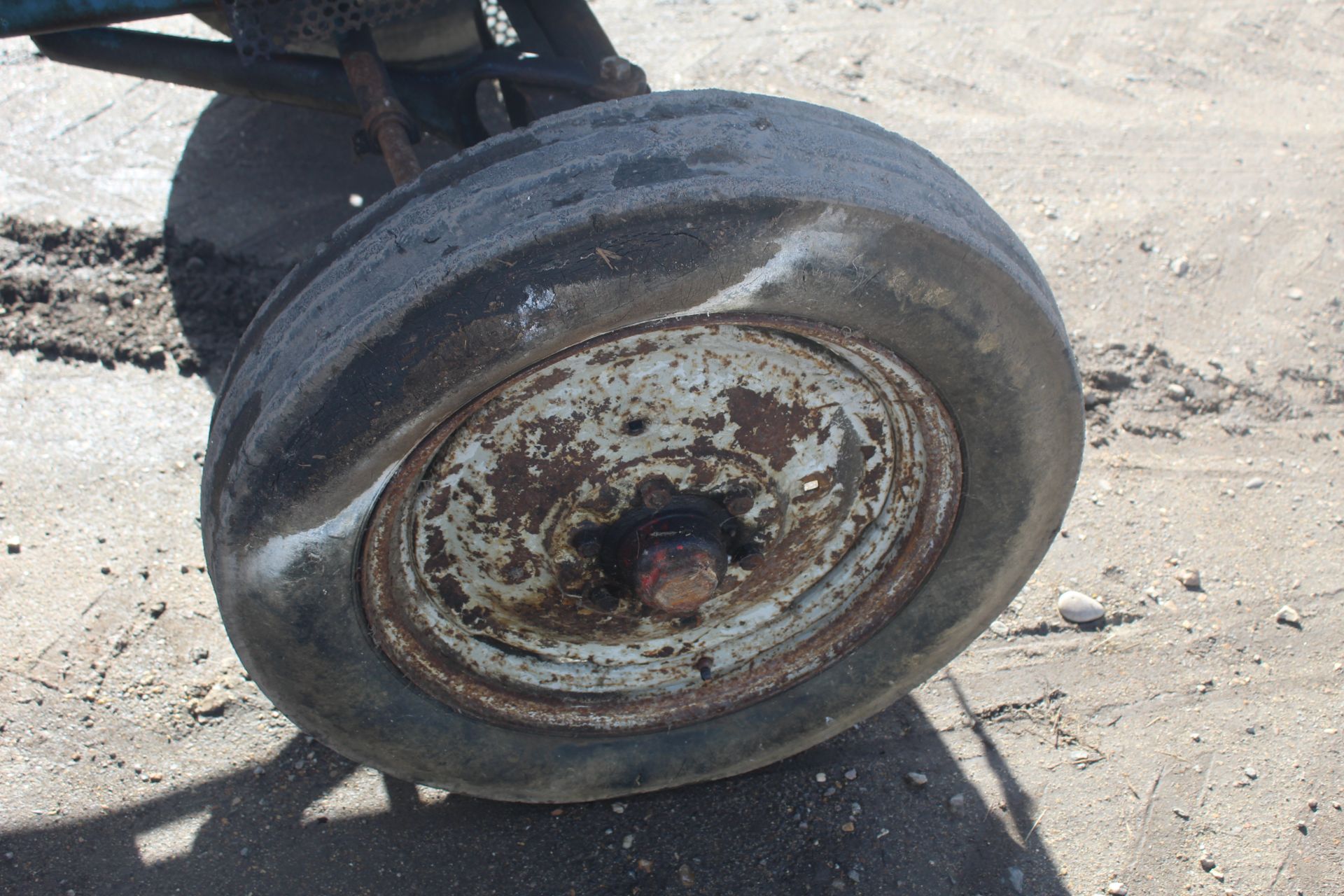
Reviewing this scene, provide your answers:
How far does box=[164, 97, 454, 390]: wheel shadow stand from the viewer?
3389 mm

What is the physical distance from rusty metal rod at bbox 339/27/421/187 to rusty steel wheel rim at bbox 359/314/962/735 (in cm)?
96

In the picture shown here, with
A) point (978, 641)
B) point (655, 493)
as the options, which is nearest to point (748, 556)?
point (655, 493)

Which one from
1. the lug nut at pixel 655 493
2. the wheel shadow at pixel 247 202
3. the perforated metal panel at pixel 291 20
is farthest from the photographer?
the wheel shadow at pixel 247 202

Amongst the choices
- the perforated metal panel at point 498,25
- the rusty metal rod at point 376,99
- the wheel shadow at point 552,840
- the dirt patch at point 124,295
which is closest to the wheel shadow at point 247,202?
the dirt patch at point 124,295

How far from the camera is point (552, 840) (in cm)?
224

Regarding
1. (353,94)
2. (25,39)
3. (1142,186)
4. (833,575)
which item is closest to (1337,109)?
(1142,186)

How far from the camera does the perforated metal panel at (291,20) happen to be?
2.13 meters

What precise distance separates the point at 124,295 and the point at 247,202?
0.72 m

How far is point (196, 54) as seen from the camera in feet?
8.96

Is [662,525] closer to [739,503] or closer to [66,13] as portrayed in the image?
[739,503]

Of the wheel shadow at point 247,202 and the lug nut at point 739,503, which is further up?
the lug nut at point 739,503

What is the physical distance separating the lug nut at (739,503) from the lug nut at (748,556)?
0.32ft

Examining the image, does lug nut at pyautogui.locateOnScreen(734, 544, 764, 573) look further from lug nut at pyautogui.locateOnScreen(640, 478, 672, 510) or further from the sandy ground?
the sandy ground

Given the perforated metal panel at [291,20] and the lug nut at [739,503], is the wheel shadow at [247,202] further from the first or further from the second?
the lug nut at [739,503]
